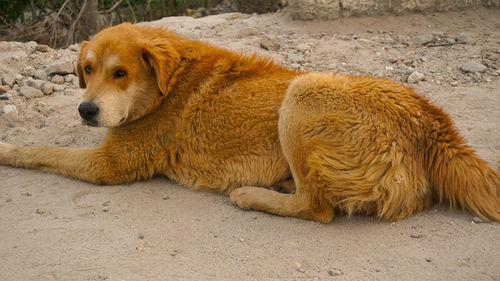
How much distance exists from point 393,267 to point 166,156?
84.6 inches

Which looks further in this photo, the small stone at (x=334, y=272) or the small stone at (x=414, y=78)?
the small stone at (x=414, y=78)

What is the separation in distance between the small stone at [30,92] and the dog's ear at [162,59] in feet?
8.63

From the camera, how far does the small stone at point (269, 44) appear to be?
267 inches

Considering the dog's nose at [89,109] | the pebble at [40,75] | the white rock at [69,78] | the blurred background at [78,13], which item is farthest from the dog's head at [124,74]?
the blurred background at [78,13]

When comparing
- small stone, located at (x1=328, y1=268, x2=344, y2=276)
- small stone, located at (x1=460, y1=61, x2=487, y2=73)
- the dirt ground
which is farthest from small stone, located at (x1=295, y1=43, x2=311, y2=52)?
small stone, located at (x1=328, y1=268, x2=344, y2=276)

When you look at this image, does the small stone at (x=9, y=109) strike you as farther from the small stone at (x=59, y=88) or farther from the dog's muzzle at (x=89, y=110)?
the dog's muzzle at (x=89, y=110)

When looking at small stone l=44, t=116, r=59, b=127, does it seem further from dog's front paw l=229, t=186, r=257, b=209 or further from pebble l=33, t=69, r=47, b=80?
dog's front paw l=229, t=186, r=257, b=209

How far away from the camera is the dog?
3.37 m

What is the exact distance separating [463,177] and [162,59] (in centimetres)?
253

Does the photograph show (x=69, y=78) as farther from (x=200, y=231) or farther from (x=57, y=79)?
(x=200, y=231)

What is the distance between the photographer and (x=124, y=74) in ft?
13.1

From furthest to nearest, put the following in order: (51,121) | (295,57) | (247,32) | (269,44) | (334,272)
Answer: (247,32) < (269,44) < (295,57) < (51,121) < (334,272)

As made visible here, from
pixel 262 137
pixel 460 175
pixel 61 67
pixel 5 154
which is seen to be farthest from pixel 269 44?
pixel 460 175

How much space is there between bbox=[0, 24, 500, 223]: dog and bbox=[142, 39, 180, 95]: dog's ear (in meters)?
0.01
